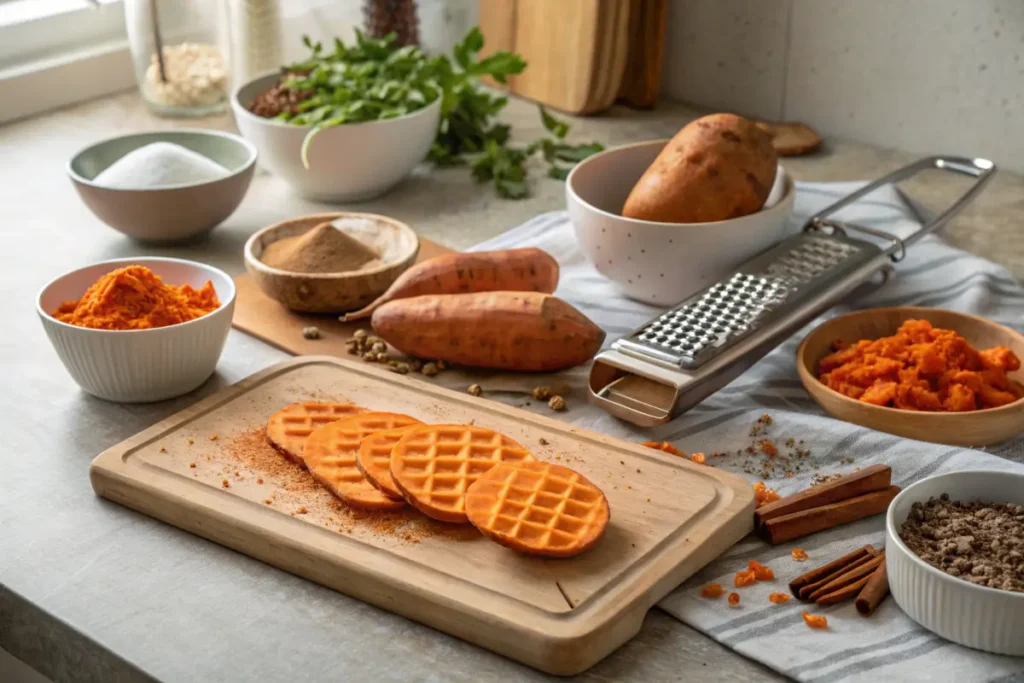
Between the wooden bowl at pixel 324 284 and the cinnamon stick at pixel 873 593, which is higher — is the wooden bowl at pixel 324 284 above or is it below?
above

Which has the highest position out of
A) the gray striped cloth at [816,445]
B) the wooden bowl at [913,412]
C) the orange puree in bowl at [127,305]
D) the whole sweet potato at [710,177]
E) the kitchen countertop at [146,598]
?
the whole sweet potato at [710,177]

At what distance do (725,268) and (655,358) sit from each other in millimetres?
249

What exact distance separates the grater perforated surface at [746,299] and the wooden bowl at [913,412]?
5 cm

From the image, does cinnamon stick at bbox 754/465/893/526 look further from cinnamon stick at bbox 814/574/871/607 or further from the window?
the window

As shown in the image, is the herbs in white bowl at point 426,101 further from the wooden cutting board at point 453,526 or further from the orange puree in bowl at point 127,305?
the wooden cutting board at point 453,526

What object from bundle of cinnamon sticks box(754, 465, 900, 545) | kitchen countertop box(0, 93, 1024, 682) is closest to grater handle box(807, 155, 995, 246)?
kitchen countertop box(0, 93, 1024, 682)

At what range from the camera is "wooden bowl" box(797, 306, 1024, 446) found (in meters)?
1.10

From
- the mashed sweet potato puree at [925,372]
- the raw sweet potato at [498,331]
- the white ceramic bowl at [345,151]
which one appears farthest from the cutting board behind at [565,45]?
the mashed sweet potato puree at [925,372]

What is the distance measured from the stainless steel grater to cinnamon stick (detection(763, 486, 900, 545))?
0.18m

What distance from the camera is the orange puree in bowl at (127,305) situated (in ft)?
3.83

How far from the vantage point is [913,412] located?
1.11 m

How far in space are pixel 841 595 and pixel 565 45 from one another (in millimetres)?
1269

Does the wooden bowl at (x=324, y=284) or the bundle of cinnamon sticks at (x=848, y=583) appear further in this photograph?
the wooden bowl at (x=324, y=284)

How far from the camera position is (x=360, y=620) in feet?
3.00
